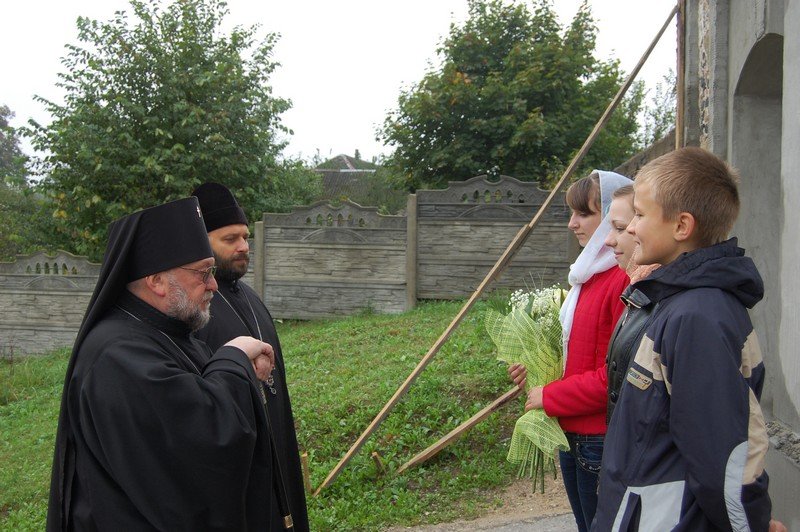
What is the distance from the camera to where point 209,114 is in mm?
14070

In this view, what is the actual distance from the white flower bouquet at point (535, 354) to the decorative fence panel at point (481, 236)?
7780 mm

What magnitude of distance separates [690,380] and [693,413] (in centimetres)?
9

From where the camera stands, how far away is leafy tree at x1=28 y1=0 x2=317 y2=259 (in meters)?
13.8

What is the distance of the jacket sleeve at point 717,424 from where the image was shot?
1910 mm

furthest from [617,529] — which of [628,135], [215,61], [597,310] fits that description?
[628,135]

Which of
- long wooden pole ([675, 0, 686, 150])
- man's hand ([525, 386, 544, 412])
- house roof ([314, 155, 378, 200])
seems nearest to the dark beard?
man's hand ([525, 386, 544, 412])

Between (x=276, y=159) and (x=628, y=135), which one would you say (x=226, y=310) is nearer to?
(x=276, y=159)

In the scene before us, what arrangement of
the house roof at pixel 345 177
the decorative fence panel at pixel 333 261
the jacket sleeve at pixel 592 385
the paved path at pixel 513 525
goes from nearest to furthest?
1. the jacket sleeve at pixel 592 385
2. the paved path at pixel 513 525
3. the decorative fence panel at pixel 333 261
4. the house roof at pixel 345 177

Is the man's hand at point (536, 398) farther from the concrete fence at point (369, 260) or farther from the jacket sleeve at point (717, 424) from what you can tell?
the concrete fence at point (369, 260)

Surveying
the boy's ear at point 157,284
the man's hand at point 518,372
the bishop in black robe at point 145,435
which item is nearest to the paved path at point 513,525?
the man's hand at point 518,372

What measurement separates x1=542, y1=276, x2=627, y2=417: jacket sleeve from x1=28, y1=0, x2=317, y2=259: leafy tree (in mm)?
11442

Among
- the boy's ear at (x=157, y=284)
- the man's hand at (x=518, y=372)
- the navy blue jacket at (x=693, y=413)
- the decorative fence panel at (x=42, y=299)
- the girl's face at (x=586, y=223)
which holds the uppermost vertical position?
the girl's face at (x=586, y=223)

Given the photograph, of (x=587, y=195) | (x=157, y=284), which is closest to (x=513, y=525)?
(x=587, y=195)

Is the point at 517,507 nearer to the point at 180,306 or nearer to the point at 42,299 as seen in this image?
the point at 180,306
